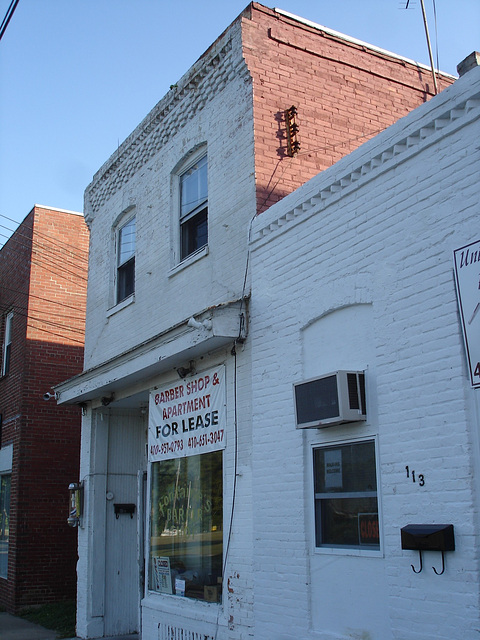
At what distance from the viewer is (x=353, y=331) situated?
6.76 meters

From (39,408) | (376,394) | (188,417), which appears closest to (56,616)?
(39,408)

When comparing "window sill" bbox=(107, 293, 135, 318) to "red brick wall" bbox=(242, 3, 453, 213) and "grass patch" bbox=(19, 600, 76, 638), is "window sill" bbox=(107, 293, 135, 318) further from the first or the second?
"grass patch" bbox=(19, 600, 76, 638)

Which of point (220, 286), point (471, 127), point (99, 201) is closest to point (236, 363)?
point (220, 286)

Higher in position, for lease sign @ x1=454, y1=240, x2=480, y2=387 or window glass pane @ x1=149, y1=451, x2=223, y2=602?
for lease sign @ x1=454, y1=240, x2=480, y2=387

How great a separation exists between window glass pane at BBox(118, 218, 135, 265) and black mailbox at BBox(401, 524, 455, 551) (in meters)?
7.63

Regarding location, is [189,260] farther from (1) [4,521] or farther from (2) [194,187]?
(1) [4,521]

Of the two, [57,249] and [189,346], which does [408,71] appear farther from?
[57,249]

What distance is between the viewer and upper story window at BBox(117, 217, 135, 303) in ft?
39.6

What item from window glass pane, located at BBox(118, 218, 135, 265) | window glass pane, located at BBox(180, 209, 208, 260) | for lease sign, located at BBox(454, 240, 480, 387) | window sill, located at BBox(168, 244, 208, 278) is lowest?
for lease sign, located at BBox(454, 240, 480, 387)

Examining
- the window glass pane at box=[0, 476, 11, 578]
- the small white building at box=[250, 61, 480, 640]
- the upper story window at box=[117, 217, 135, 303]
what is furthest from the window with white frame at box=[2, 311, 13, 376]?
the small white building at box=[250, 61, 480, 640]

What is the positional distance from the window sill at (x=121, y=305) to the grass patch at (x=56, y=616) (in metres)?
5.29

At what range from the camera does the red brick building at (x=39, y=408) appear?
46.9 ft

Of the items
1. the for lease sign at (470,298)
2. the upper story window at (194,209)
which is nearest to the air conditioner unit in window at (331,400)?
the for lease sign at (470,298)

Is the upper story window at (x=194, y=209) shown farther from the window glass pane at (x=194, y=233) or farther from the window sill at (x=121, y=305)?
the window sill at (x=121, y=305)
